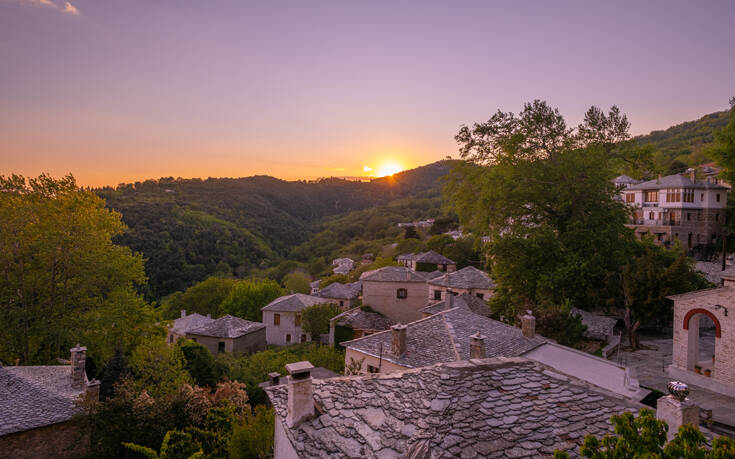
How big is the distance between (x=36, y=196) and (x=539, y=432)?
75.3 feet

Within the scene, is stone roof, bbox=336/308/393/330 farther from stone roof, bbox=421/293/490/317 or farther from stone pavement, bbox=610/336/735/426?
stone pavement, bbox=610/336/735/426

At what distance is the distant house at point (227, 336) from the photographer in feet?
108

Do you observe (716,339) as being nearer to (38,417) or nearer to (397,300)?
(397,300)

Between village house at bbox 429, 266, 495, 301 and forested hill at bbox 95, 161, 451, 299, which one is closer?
village house at bbox 429, 266, 495, 301

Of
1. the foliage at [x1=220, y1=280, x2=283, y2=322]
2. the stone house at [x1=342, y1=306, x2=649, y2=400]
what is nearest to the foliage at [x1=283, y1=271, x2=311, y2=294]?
the foliage at [x1=220, y1=280, x2=283, y2=322]

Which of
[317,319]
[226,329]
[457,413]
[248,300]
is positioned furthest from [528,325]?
[248,300]

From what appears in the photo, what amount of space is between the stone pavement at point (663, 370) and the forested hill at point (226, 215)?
14550 mm

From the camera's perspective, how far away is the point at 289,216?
357 feet

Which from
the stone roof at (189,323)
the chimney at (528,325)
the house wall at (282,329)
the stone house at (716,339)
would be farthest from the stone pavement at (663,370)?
the stone roof at (189,323)

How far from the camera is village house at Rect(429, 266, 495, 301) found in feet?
97.7

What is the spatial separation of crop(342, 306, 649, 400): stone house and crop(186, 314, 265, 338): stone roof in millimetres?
19477

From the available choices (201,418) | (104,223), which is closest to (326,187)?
(104,223)

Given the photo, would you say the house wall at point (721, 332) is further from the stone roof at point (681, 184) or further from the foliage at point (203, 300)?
the foliage at point (203, 300)

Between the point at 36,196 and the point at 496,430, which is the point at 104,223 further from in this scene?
the point at 496,430
